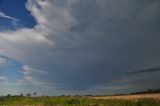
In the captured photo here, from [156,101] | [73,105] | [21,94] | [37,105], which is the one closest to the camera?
[156,101]

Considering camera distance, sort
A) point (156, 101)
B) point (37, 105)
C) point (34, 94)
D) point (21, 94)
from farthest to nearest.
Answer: point (21, 94)
point (34, 94)
point (37, 105)
point (156, 101)

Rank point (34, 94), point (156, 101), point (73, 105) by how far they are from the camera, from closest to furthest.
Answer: point (156, 101), point (73, 105), point (34, 94)

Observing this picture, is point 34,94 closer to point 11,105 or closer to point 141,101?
point 11,105

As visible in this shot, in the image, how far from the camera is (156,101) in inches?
1430

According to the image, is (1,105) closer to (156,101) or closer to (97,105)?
(97,105)

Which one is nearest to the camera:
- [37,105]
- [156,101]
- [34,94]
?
[156,101]

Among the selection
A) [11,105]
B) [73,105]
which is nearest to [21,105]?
[11,105]

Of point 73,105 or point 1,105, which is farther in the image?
point 1,105

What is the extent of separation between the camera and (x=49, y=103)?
148 ft

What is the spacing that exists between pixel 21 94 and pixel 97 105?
3830cm

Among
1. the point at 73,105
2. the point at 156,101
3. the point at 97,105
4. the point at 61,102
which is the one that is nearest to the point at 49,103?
the point at 61,102

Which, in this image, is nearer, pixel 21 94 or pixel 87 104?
pixel 87 104

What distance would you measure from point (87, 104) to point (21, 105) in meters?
11.3

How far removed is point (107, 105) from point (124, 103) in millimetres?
2390
